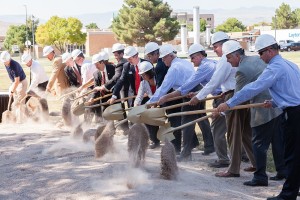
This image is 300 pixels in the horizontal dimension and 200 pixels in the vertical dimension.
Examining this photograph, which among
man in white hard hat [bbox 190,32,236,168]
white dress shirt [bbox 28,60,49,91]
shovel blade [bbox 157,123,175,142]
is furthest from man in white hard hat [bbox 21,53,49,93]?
shovel blade [bbox 157,123,175,142]

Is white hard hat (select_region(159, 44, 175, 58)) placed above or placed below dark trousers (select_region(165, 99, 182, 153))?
above

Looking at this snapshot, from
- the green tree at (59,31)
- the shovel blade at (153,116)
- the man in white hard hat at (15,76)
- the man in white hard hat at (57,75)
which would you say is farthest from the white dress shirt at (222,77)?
the green tree at (59,31)

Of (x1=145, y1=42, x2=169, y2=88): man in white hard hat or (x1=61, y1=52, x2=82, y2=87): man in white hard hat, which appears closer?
(x1=145, y1=42, x2=169, y2=88): man in white hard hat

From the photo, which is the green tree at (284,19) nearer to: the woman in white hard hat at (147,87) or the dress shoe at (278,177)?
the woman in white hard hat at (147,87)

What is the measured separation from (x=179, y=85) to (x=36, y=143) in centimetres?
278

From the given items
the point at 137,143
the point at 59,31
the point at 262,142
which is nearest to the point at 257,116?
the point at 262,142

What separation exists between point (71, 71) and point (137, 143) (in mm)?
5688

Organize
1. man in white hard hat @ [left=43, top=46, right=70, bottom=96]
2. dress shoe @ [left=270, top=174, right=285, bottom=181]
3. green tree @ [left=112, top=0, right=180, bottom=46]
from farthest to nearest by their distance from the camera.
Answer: green tree @ [left=112, top=0, right=180, bottom=46], man in white hard hat @ [left=43, top=46, right=70, bottom=96], dress shoe @ [left=270, top=174, right=285, bottom=181]

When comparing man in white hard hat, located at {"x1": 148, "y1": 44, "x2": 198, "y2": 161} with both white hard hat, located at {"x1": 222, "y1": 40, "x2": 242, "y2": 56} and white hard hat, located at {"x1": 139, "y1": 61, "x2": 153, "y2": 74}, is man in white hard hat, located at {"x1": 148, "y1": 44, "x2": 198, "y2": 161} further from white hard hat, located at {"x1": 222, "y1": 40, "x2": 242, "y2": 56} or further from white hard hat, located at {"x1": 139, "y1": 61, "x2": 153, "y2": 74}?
white hard hat, located at {"x1": 222, "y1": 40, "x2": 242, "y2": 56}

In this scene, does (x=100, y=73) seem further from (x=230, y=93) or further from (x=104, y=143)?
(x=230, y=93)

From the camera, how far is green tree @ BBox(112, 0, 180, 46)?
218ft

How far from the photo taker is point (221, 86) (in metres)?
8.39

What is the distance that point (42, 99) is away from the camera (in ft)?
46.3

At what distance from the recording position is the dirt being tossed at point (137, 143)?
7.78 metres
